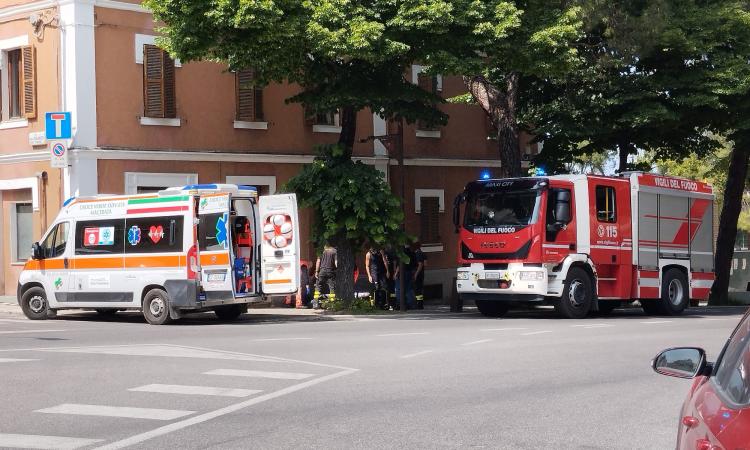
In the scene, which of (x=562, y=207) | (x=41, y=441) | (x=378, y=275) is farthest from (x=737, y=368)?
(x=378, y=275)

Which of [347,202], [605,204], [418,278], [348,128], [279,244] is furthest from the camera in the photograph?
[418,278]

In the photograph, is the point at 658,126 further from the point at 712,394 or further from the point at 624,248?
the point at 712,394

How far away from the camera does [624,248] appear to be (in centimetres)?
2467

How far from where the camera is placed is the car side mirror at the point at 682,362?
4.45 meters

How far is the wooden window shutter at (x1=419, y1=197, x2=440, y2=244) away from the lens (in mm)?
34862

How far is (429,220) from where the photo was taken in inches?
1385

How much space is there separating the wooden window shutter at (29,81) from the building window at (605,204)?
1394 cm

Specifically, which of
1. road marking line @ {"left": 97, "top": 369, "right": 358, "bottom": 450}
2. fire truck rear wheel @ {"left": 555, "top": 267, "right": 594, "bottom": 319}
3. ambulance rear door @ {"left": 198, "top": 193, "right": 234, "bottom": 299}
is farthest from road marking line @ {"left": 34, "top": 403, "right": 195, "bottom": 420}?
fire truck rear wheel @ {"left": 555, "top": 267, "right": 594, "bottom": 319}

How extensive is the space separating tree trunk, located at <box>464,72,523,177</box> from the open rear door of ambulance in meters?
8.14

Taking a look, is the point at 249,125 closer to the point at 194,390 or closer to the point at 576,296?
the point at 576,296

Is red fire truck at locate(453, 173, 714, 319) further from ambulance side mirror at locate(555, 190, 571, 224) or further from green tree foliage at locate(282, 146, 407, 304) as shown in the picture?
green tree foliage at locate(282, 146, 407, 304)

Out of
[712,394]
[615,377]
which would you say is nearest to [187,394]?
[615,377]

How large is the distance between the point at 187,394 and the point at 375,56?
12403mm

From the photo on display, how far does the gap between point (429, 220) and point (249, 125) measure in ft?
25.3
